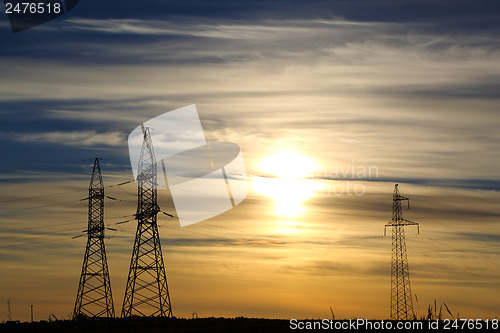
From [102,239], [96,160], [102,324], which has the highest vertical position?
[96,160]

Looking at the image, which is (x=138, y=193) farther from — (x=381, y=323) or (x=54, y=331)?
(x=381, y=323)

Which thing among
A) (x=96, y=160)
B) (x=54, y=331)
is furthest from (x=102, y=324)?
(x=96, y=160)

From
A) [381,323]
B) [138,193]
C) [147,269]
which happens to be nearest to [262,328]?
[381,323]

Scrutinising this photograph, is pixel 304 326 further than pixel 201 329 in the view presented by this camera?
No

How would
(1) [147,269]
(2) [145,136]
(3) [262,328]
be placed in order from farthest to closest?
1. (2) [145,136]
2. (1) [147,269]
3. (3) [262,328]

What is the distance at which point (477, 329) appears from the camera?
49.3 meters

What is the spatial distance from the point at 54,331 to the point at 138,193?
3389cm

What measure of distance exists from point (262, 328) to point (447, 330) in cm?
1305

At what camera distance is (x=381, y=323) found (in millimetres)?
55094

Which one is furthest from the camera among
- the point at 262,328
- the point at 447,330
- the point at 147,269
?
the point at 147,269

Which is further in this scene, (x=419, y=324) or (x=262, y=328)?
(x=262, y=328)

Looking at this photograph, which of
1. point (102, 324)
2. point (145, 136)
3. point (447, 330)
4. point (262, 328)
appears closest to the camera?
point (447, 330)

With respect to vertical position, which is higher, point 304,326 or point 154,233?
point 154,233

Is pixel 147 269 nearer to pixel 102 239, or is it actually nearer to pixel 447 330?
pixel 102 239
